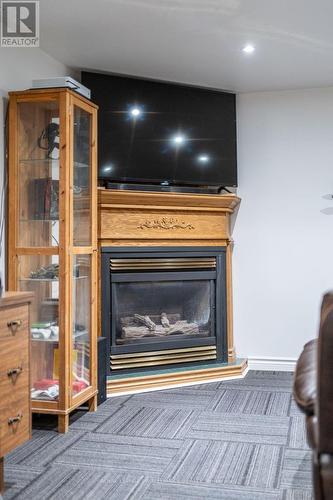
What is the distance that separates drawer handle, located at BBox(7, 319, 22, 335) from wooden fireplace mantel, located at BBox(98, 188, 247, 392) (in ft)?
4.91

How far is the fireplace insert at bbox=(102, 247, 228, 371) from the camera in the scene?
378 centimetres

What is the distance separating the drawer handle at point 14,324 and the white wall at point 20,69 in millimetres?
767

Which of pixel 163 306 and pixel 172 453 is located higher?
pixel 163 306

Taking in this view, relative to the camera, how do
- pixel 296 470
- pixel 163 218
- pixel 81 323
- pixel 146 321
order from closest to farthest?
pixel 296 470, pixel 81 323, pixel 163 218, pixel 146 321

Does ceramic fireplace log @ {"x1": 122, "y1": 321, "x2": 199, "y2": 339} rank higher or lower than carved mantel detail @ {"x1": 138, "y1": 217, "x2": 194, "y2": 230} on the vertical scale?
lower

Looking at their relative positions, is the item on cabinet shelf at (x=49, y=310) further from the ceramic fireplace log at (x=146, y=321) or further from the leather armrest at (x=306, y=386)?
the leather armrest at (x=306, y=386)

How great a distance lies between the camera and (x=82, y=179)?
10.3ft

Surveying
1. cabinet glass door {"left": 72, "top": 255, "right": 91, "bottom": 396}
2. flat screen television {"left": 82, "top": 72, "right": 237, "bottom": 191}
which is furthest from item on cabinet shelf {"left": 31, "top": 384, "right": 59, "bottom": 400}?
flat screen television {"left": 82, "top": 72, "right": 237, "bottom": 191}

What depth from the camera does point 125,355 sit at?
3791mm

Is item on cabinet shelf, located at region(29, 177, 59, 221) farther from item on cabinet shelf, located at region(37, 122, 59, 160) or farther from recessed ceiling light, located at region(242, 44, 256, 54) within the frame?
recessed ceiling light, located at region(242, 44, 256, 54)

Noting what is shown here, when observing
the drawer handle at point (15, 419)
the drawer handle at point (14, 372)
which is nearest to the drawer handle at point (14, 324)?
the drawer handle at point (14, 372)

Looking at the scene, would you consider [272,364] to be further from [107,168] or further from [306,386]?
[306,386]

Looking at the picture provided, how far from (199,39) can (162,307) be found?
6.69ft

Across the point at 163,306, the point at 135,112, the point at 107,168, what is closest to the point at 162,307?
the point at 163,306
